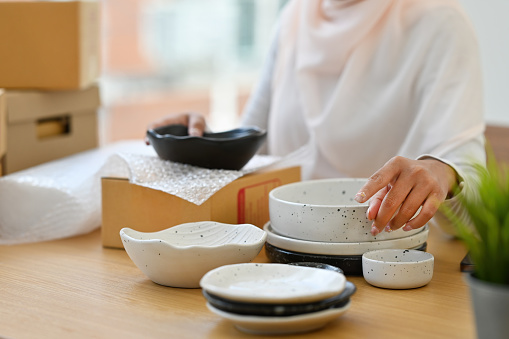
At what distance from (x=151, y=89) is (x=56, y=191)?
14.1 feet

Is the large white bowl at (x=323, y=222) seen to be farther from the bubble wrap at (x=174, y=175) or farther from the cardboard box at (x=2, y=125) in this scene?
the cardboard box at (x=2, y=125)

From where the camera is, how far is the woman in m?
1.36

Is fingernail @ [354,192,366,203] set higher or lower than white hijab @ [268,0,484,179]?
lower

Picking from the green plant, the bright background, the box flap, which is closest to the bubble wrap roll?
the box flap

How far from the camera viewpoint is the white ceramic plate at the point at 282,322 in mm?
706

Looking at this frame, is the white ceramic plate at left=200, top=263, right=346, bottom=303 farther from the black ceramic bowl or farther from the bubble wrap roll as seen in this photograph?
the bubble wrap roll

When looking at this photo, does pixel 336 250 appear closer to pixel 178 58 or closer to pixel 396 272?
pixel 396 272

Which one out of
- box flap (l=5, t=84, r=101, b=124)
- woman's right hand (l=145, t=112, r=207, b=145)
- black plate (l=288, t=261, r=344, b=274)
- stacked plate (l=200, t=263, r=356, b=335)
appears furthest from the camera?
box flap (l=5, t=84, r=101, b=124)

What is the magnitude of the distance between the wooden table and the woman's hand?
0.09 meters

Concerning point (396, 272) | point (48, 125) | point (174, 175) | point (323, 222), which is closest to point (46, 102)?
point (48, 125)

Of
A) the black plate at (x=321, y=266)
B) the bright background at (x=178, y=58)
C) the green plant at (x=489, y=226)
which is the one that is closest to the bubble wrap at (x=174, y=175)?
the black plate at (x=321, y=266)

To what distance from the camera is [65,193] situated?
122 cm

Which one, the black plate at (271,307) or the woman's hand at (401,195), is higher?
the woman's hand at (401,195)

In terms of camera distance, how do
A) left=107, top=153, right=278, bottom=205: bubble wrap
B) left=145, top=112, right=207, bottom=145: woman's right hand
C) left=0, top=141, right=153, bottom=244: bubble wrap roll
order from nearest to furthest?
left=107, top=153, right=278, bottom=205: bubble wrap < left=0, top=141, right=153, bottom=244: bubble wrap roll < left=145, top=112, right=207, bottom=145: woman's right hand
